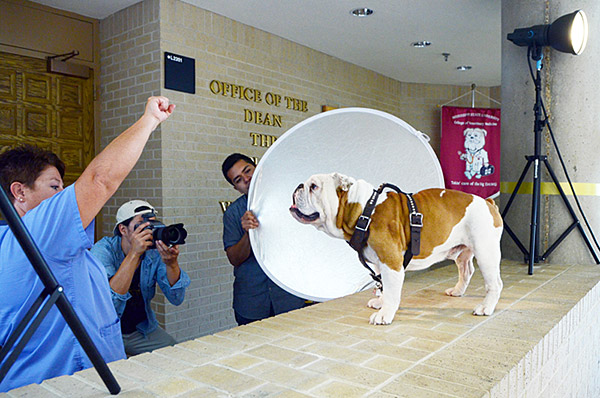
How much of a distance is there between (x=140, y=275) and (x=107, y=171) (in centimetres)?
142

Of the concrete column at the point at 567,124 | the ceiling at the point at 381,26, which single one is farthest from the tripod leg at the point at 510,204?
the ceiling at the point at 381,26

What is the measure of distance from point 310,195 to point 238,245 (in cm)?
110

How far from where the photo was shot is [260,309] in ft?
7.98

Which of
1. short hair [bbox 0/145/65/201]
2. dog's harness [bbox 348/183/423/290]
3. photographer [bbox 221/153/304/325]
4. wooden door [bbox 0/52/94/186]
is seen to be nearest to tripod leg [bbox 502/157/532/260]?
photographer [bbox 221/153/304/325]

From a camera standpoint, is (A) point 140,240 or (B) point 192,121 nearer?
(A) point 140,240

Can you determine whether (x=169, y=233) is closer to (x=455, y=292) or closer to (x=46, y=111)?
(x=455, y=292)

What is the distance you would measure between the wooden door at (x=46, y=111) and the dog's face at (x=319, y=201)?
→ 9.76ft

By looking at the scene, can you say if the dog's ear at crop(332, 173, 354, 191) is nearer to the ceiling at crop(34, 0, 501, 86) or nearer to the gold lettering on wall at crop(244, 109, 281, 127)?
the ceiling at crop(34, 0, 501, 86)

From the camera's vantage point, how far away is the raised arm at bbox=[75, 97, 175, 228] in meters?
0.96

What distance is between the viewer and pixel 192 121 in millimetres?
3879

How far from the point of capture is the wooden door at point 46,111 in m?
Answer: 3.45

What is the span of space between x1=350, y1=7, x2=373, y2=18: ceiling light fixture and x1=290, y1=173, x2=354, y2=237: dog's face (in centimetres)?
318

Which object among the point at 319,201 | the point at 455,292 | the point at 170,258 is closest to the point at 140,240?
the point at 170,258

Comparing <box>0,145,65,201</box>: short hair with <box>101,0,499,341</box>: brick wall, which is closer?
<box>0,145,65,201</box>: short hair
